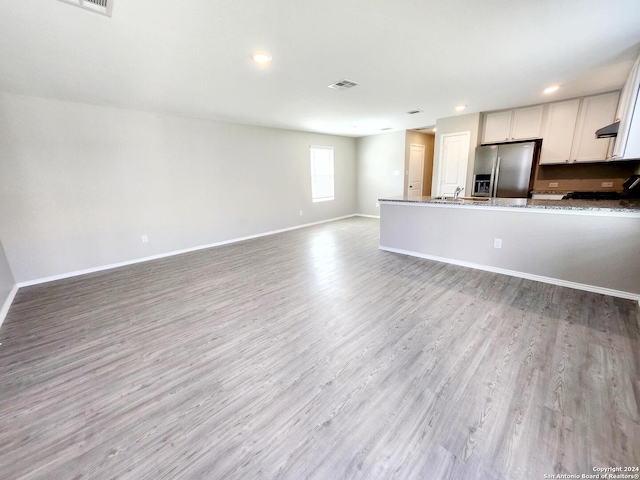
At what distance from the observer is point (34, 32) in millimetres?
1952

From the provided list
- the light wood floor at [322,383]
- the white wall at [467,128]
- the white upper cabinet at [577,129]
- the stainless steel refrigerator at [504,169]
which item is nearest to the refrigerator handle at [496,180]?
the stainless steel refrigerator at [504,169]

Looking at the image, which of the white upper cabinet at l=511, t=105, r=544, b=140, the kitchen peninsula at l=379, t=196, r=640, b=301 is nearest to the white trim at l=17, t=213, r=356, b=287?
the kitchen peninsula at l=379, t=196, r=640, b=301

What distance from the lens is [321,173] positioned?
738cm

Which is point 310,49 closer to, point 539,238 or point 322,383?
point 322,383

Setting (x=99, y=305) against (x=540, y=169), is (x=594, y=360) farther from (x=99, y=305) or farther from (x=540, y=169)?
(x=99, y=305)

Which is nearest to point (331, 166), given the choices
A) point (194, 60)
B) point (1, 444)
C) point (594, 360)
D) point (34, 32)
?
point (194, 60)

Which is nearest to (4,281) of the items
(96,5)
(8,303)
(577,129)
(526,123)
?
(8,303)

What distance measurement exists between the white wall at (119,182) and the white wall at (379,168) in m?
2.76

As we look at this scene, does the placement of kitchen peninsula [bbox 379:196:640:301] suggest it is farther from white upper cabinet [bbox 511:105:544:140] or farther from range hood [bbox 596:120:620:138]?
white upper cabinet [bbox 511:105:544:140]

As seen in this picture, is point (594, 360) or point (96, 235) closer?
point (594, 360)

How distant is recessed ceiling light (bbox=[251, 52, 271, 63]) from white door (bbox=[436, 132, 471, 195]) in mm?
4505

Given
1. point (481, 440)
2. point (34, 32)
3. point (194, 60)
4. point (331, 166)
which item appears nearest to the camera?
point (481, 440)

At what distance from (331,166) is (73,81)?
223 inches

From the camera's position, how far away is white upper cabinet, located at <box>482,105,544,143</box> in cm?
456
